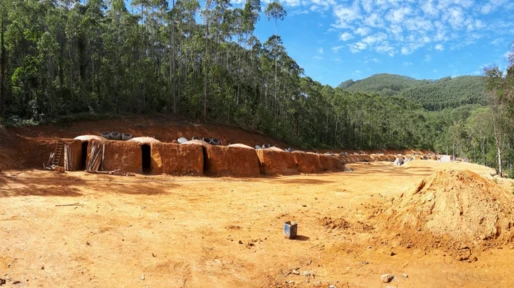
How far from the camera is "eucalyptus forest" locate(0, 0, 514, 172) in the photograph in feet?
89.2

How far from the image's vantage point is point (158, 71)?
134 ft

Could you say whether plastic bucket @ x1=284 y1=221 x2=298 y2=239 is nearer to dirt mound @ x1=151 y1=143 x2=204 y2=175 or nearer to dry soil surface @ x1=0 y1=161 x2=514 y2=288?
dry soil surface @ x1=0 y1=161 x2=514 y2=288

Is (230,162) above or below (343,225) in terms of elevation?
above

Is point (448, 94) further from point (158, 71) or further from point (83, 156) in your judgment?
point (83, 156)

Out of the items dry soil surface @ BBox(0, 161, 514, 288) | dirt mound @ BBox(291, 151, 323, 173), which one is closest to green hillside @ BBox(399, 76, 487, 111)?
dirt mound @ BBox(291, 151, 323, 173)

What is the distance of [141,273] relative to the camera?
207 inches

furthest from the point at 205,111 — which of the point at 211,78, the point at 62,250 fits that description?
the point at 62,250

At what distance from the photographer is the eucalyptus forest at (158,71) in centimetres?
2719

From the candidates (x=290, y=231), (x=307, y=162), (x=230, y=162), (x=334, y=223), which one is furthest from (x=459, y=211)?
(x=307, y=162)

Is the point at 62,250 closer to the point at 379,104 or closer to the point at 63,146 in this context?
the point at 63,146

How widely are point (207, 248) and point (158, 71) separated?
125 feet

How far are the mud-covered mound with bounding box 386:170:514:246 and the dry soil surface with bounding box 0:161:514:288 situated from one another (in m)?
0.40

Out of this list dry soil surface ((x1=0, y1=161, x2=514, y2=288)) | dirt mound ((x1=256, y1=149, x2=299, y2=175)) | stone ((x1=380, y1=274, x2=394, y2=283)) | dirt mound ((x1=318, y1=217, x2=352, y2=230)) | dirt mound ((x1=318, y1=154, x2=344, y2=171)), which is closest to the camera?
dry soil surface ((x1=0, y1=161, x2=514, y2=288))

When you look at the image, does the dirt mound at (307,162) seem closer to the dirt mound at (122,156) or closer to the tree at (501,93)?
the dirt mound at (122,156)
